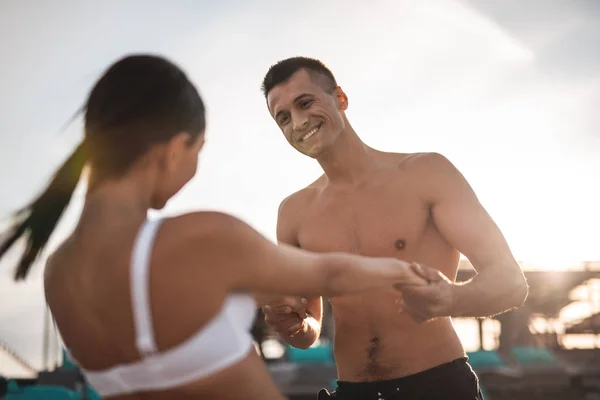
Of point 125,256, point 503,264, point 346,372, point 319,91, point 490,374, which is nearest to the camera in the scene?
point 125,256

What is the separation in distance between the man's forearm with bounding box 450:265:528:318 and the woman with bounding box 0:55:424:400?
1.11m

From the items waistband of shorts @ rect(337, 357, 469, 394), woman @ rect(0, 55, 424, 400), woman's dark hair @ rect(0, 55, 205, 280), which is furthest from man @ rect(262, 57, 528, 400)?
woman's dark hair @ rect(0, 55, 205, 280)

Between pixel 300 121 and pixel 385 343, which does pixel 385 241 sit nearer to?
pixel 385 343

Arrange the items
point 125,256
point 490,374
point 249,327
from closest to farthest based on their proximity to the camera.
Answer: point 125,256, point 249,327, point 490,374

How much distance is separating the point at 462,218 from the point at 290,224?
130cm

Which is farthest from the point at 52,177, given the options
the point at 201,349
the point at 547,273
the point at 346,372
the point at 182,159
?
the point at 547,273

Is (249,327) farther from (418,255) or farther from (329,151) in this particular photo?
(329,151)

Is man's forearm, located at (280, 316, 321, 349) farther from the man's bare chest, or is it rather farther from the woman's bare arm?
the woman's bare arm

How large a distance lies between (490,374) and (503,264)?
23.4 m

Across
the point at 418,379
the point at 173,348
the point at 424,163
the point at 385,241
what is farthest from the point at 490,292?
the point at 173,348

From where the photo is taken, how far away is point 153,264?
5.47 ft

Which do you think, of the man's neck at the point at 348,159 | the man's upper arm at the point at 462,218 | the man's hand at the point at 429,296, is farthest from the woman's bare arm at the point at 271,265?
the man's neck at the point at 348,159

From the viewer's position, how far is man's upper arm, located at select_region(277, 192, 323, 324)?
13.1 feet

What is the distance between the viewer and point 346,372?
11.6 ft
